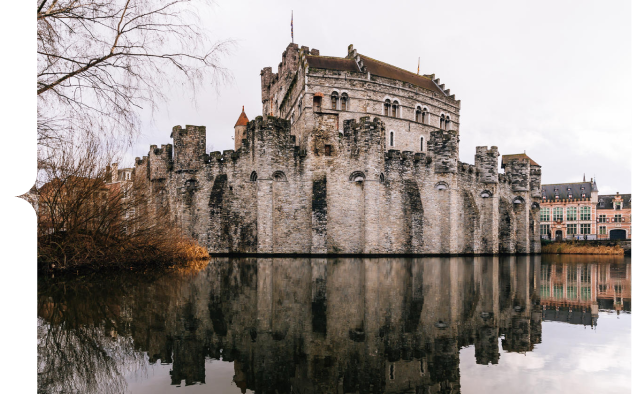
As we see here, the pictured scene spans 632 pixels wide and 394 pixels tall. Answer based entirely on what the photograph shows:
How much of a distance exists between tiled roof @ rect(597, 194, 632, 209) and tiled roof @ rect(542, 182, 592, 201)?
3.25 m

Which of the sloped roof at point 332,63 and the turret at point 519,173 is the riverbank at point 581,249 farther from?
the sloped roof at point 332,63

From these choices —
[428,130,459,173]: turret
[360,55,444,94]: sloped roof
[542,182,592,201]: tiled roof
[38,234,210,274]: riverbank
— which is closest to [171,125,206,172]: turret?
[38,234,210,274]: riverbank

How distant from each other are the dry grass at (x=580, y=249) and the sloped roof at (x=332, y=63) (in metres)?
24.1

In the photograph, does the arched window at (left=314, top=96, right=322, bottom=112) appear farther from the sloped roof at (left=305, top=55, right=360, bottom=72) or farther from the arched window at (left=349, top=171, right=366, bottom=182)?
the arched window at (left=349, top=171, right=366, bottom=182)

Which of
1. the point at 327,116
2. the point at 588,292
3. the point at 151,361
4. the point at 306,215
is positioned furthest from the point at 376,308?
the point at 327,116

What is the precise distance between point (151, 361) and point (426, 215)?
2368cm

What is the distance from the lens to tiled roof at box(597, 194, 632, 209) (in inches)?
2613

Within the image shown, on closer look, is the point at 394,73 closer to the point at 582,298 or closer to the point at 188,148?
the point at 188,148

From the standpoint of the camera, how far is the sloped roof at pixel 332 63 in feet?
115

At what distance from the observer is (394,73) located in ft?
133

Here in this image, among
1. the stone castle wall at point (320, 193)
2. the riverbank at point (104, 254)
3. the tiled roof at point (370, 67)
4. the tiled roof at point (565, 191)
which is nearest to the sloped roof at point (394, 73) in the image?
the tiled roof at point (370, 67)

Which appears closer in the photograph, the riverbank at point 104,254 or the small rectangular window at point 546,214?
the riverbank at point 104,254

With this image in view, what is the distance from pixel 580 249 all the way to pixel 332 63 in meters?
27.8

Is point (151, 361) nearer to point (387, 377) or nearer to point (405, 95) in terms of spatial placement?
point (387, 377)
